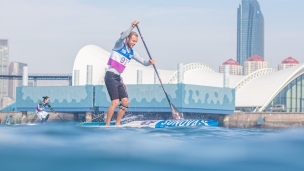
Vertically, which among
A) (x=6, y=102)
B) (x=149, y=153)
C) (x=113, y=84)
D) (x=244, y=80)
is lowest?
(x=6, y=102)

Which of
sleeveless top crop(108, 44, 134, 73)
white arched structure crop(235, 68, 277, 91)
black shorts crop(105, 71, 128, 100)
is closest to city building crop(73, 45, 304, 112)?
white arched structure crop(235, 68, 277, 91)

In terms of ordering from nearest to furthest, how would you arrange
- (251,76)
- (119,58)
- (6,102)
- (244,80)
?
(119,58) < (244,80) < (251,76) < (6,102)

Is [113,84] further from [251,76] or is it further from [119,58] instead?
[251,76]

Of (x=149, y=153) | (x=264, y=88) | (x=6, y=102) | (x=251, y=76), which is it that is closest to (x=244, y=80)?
(x=251, y=76)

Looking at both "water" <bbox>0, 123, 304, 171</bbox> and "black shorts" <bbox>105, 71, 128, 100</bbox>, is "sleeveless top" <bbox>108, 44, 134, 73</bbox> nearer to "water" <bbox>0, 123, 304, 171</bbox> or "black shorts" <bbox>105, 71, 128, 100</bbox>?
"black shorts" <bbox>105, 71, 128, 100</bbox>

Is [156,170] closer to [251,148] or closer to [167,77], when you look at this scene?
[251,148]

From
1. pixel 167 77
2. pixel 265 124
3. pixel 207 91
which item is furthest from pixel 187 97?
pixel 167 77

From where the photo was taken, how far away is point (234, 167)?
4910 millimetres

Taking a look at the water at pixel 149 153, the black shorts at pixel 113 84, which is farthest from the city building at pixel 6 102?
the water at pixel 149 153

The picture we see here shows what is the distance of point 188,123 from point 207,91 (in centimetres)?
4031

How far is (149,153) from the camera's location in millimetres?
5566

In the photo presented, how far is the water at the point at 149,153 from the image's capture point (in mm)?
4922

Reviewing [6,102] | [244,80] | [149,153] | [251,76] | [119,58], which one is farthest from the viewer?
[6,102]

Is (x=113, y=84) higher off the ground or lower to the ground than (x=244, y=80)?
lower
